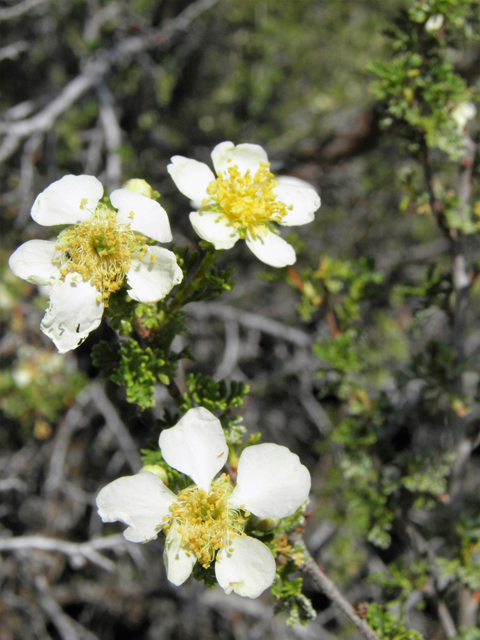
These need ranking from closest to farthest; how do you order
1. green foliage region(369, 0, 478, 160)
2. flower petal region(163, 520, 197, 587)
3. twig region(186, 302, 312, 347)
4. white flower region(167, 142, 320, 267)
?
flower petal region(163, 520, 197, 587) < white flower region(167, 142, 320, 267) < green foliage region(369, 0, 478, 160) < twig region(186, 302, 312, 347)

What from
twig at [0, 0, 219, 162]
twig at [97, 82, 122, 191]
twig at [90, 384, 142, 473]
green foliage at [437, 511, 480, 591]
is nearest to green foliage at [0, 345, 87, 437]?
twig at [90, 384, 142, 473]

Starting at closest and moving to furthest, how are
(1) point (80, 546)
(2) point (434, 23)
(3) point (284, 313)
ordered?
(2) point (434, 23) → (1) point (80, 546) → (3) point (284, 313)

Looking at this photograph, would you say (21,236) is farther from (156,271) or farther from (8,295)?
(156,271)

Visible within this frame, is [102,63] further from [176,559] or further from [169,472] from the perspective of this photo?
[176,559]

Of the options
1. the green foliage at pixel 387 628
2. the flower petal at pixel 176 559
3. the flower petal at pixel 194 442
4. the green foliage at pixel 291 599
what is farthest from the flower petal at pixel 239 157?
the green foliage at pixel 387 628

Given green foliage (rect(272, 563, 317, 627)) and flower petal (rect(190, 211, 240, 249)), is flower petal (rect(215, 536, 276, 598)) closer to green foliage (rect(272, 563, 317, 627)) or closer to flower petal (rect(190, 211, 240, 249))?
green foliage (rect(272, 563, 317, 627))

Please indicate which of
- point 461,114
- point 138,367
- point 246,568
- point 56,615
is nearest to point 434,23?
point 461,114

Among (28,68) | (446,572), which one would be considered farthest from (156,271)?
(28,68)
